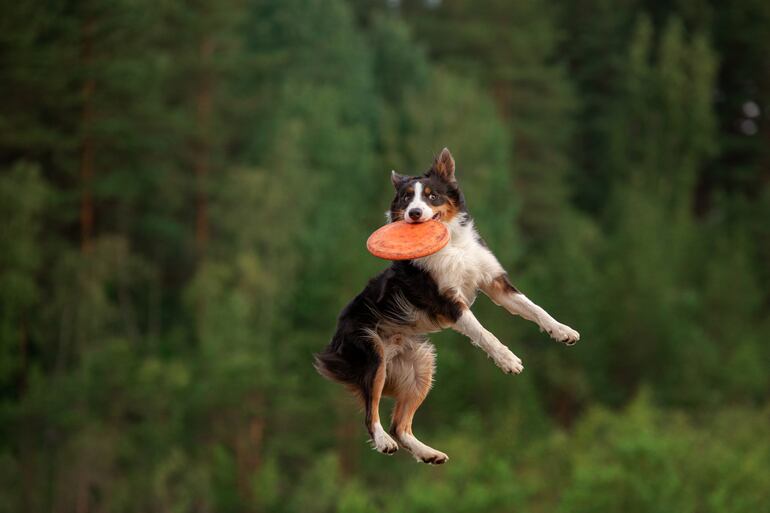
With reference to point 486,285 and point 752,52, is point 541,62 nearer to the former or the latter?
point 752,52

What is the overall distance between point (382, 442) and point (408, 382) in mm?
547

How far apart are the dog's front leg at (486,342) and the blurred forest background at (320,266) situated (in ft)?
144

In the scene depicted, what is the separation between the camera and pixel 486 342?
7.41 m

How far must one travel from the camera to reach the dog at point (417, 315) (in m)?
7.41

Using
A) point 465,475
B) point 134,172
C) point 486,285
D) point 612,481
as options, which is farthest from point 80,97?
point 486,285

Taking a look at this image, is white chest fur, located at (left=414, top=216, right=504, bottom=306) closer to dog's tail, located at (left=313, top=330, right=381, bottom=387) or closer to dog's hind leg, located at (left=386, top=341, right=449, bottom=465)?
dog's hind leg, located at (left=386, top=341, right=449, bottom=465)

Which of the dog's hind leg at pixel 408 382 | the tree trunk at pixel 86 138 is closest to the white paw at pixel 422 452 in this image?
the dog's hind leg at pixel 408 382

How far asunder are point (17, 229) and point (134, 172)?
641cm

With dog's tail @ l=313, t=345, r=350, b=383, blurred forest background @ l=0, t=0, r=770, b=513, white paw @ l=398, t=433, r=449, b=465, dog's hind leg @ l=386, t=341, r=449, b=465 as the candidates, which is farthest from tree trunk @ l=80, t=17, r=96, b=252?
white paw @ l=398, t=433, r=449, b=465

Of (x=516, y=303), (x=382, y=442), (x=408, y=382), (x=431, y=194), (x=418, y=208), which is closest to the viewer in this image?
(x=418, y=208)

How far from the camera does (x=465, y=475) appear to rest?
179 ft

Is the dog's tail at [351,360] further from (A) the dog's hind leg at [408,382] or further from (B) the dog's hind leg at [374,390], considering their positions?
(A) the dog's hind leg at [408,382]

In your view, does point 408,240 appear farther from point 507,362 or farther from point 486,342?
point 507,362

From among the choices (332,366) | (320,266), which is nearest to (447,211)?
(332,366)
